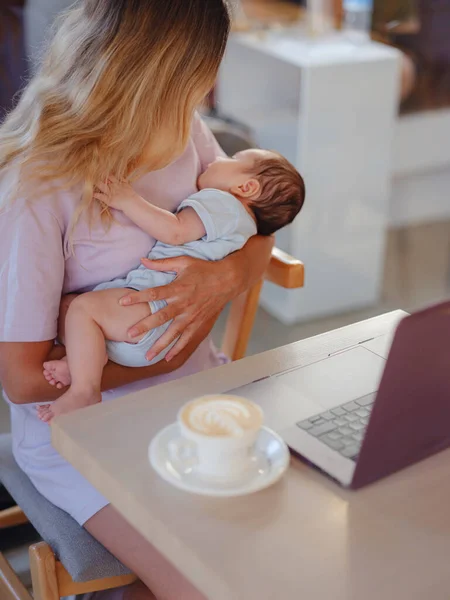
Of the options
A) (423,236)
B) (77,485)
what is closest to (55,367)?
(77,485)

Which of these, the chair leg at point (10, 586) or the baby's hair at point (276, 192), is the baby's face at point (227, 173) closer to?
the baby's hair at point (276, 192)

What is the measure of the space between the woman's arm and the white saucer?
362 millimetres

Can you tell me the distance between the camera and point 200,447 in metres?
0.83

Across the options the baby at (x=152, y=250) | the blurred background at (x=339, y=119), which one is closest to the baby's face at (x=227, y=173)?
the baby at (x=152, y=250)

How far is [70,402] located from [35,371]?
70 mm

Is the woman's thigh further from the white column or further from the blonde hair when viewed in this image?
the white column

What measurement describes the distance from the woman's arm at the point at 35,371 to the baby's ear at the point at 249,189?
0.98 ft

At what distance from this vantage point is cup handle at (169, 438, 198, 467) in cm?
87

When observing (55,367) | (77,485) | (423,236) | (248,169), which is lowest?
(423,236)

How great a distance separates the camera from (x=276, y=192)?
145 centimetres

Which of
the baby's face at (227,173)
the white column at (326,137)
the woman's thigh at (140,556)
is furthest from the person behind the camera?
the white column at (326,137)

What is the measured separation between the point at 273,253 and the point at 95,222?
1.44 ft

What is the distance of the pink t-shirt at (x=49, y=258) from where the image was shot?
1.17m

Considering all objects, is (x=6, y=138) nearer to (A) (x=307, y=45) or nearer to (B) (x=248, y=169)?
(B) (x=248, y=169)
